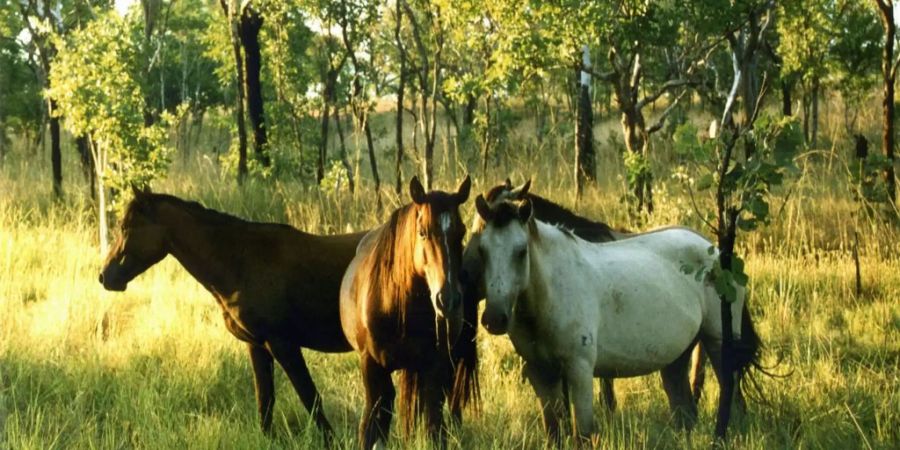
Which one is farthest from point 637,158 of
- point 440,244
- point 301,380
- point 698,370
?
point 440,244

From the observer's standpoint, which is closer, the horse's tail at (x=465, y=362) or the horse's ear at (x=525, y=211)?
the horse's ear at (x=525, y=211)

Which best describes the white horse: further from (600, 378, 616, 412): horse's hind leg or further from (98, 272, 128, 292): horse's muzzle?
(98, 272, 128, 292): horse's muzzle

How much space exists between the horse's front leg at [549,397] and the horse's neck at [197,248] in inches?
74.2

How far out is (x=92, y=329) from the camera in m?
8.20

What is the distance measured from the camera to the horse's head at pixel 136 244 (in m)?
5.91

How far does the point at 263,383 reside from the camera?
578 cm

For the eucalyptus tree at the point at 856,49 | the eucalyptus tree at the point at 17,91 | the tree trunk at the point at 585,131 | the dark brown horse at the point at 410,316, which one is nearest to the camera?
the dark brown horse at the point at 410,316

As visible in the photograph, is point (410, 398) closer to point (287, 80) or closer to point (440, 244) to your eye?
point (440, 244)

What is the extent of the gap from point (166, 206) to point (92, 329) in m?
2.73

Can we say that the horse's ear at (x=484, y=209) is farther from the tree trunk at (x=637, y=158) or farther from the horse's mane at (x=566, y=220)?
the tree trunk at (x=637, y=158)

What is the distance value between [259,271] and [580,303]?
195 centimetres

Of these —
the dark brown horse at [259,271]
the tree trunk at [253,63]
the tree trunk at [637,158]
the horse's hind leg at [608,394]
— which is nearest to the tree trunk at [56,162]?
the tree trunk at [253,63]

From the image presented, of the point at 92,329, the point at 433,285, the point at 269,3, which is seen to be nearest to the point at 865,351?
the point at 433,285

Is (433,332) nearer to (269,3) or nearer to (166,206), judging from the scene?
(166,206)
